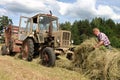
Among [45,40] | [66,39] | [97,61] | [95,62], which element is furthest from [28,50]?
[97,61]

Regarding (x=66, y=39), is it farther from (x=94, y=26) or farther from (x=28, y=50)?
(x=94, y=26)

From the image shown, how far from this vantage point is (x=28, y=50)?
14906 millimetres

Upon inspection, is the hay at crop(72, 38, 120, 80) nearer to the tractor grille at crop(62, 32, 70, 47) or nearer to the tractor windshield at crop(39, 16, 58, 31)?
the tractor grille at crop(62, 32, 70, 47)

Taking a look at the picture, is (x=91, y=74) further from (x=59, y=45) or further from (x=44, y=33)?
(x=44, y=33)

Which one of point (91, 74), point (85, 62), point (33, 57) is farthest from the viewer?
point (33, 57)

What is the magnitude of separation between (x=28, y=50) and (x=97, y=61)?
5217 millimetres

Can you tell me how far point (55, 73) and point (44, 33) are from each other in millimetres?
4087

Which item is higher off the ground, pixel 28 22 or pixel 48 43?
pixel 28 22

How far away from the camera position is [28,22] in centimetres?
1625

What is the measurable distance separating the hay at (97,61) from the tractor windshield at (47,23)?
11.1 feet

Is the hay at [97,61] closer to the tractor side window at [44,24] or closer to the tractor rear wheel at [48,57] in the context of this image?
the tractor rear wheel at [48,57]

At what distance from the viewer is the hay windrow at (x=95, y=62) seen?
33.1 feet

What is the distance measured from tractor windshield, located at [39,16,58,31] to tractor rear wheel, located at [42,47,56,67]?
1.73 m

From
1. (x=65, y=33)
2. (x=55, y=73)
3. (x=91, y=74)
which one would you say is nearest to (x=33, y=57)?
(x=65, y=33)
